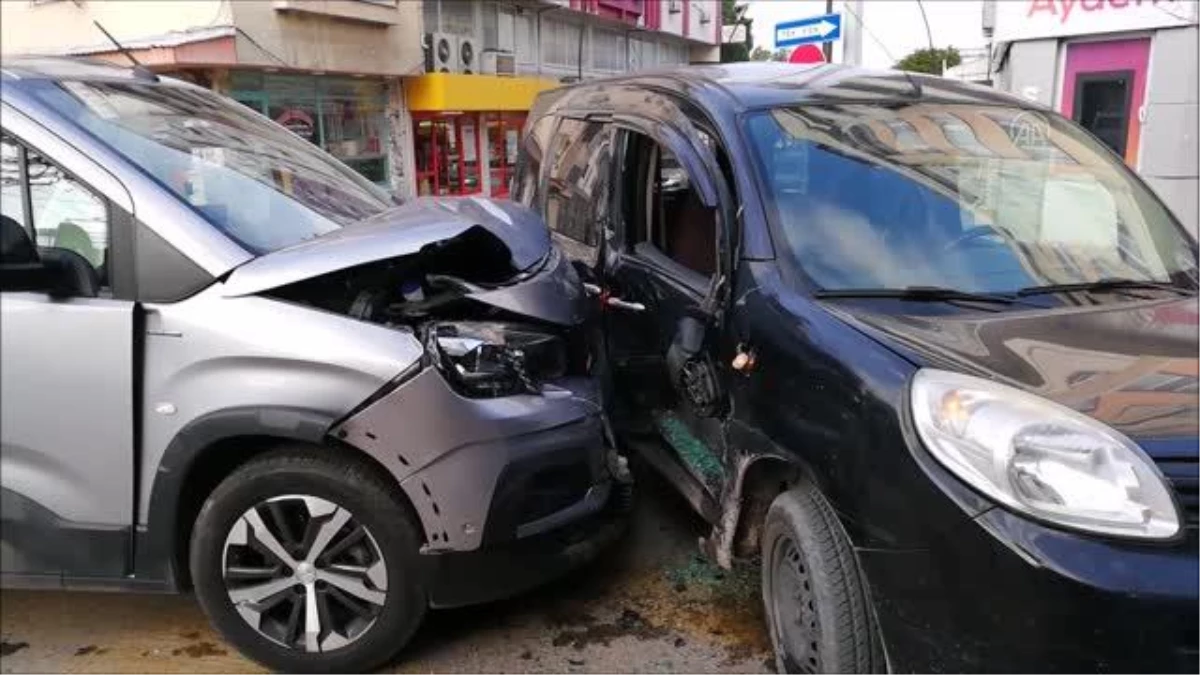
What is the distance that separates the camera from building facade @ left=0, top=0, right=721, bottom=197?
14.0 metres

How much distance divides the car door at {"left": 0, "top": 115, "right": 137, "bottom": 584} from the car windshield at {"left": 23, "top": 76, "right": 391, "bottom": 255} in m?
0.18

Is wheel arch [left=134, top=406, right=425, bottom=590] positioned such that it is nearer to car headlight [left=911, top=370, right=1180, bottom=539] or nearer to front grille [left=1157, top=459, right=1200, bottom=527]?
car headlight [left=911, top=370, right=1180, bottom=539]

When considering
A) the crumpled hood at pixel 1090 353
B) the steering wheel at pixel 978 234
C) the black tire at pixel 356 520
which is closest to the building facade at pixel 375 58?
the black tire at pixel 356 520

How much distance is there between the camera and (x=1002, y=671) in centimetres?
199

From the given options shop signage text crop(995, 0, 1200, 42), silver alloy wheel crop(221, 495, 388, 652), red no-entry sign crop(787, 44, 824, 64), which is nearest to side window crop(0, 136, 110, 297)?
silver alloy wheel crop(221, 495, 388, 652)

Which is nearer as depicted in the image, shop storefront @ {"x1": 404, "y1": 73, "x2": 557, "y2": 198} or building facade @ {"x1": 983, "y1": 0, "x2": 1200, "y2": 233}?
building facade @ {"x1": 983, "y1": 0, "x2": 1200, "y2": 233}

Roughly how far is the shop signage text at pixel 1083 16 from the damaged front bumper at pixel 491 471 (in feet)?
33.6

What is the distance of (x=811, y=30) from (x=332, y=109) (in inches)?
418

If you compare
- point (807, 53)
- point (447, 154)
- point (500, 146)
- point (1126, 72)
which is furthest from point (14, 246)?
point (500, 146)

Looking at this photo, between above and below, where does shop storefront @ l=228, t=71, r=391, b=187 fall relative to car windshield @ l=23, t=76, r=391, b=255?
above

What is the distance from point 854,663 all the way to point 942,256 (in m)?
1.21

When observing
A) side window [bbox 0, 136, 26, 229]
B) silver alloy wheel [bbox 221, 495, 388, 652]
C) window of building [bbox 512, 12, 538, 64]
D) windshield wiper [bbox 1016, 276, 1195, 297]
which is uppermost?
window of building [bbox 512, 12, 538, 64]

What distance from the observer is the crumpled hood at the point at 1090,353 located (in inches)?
79.8

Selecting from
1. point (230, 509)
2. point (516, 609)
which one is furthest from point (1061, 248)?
point (230, 509)
